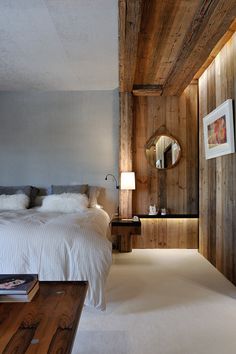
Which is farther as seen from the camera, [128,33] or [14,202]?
[14,202]

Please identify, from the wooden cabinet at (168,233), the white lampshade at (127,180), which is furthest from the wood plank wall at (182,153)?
the white lampshade at (127,180)

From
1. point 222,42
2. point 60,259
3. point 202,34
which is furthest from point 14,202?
point 222,42

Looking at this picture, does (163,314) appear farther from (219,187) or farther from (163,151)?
(163,151)

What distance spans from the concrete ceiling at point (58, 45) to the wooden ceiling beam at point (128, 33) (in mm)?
194

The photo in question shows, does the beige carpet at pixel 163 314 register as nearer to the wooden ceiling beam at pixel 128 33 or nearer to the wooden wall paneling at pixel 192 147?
the wooden wall paneling at pixel 192 147

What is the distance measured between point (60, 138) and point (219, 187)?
2.75 m

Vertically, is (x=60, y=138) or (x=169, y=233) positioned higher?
(x=60, y=138)

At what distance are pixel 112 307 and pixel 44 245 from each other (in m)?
0.86

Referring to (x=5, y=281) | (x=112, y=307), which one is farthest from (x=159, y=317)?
(x=5, y=281)

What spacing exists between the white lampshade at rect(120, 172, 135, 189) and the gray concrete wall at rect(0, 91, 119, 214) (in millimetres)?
483

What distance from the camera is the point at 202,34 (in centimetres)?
251

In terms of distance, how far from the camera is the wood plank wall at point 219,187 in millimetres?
3004

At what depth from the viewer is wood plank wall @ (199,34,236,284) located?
300 cm

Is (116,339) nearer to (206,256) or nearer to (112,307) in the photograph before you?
(112,307)
